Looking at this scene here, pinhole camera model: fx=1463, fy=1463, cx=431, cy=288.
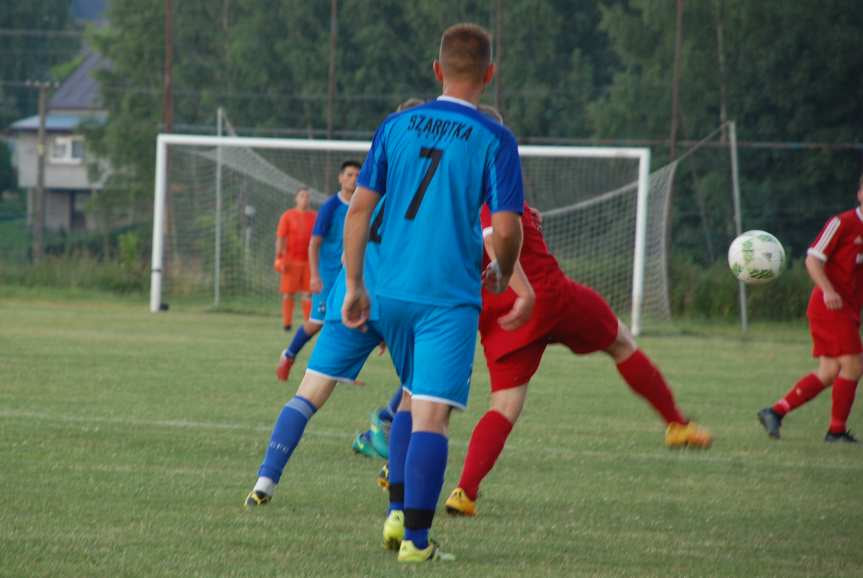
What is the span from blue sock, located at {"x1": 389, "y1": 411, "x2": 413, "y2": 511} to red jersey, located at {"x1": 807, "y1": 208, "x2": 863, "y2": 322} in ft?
14.9

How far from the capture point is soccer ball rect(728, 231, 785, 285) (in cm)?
904

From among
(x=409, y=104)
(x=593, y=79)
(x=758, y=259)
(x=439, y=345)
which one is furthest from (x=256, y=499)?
(x=593, y=79)

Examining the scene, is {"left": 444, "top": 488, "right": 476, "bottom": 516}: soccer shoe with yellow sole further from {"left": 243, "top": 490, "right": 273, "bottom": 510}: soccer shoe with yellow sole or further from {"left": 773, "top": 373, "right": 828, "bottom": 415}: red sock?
{"left": 773, "top": 373, "right": 828, "bottom": 415}: red sock

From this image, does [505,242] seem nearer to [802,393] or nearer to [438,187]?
[438,187]

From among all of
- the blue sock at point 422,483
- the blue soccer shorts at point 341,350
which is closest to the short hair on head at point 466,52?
the blue soccer shorts at point 341,350

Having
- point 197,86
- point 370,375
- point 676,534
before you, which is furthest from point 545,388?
point 197,86

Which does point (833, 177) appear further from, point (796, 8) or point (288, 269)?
point (288, 269)

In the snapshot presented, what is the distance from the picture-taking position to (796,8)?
31312 millimetres

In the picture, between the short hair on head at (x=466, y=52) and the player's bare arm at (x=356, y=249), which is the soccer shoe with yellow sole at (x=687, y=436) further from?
the short hair on head at (x=466, y=52)

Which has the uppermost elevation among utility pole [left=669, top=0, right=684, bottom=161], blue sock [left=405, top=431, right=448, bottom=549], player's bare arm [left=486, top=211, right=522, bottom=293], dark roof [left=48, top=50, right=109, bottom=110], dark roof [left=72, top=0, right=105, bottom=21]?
dark roof [left=72, top=0, right=105, bottom=21]

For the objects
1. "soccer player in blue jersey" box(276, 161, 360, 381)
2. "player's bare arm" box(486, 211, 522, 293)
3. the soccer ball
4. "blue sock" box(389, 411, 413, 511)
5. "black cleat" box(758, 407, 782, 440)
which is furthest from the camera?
"soccer player in blue jersey" box(276, 161, 360, 381)

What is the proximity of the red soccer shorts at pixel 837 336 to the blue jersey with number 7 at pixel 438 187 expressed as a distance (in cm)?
514

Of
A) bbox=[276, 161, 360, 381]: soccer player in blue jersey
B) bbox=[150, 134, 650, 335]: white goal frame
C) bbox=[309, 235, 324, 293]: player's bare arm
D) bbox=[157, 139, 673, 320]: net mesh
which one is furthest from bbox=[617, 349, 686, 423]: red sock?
bbox=[157, 139, 673, 320]: net mesh

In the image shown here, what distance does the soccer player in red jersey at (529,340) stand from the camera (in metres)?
6.53
